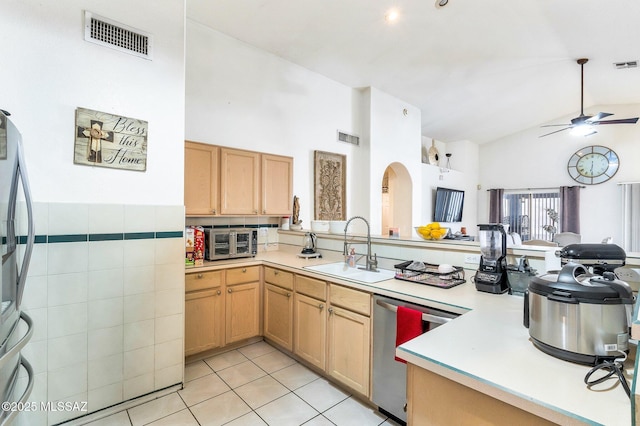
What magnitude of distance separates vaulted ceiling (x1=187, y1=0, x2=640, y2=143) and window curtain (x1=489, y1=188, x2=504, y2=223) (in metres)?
2.86

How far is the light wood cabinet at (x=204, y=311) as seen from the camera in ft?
8.50

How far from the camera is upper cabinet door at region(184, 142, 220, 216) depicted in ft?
9.70

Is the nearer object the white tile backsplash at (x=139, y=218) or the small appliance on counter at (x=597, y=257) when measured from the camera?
the small appliance on counter at (x=597, y=257)

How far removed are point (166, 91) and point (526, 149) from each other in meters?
8.61

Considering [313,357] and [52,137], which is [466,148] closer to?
[313,357]

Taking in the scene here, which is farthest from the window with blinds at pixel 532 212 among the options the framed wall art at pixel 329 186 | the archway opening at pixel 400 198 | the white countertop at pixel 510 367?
the white countertop at pixel 510 367

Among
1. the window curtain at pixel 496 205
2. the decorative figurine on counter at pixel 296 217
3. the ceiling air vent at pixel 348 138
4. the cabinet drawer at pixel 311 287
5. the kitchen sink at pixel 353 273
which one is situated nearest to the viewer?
the kitchen sink at pixel 353 273

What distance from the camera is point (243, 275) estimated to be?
2918 millimetres

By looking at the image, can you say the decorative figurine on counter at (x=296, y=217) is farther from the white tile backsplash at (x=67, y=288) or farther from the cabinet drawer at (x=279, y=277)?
the white tile backsplash at (x=67, y=288)

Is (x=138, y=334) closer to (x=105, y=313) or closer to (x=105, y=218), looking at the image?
(x=105, y=313)

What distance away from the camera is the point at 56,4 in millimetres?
1828

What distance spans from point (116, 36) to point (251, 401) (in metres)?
2.65

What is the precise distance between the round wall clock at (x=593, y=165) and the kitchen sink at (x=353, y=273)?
7247 mm

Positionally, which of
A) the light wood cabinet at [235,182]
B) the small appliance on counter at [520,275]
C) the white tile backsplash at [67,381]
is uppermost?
the light wood cabinet at [235,182]
